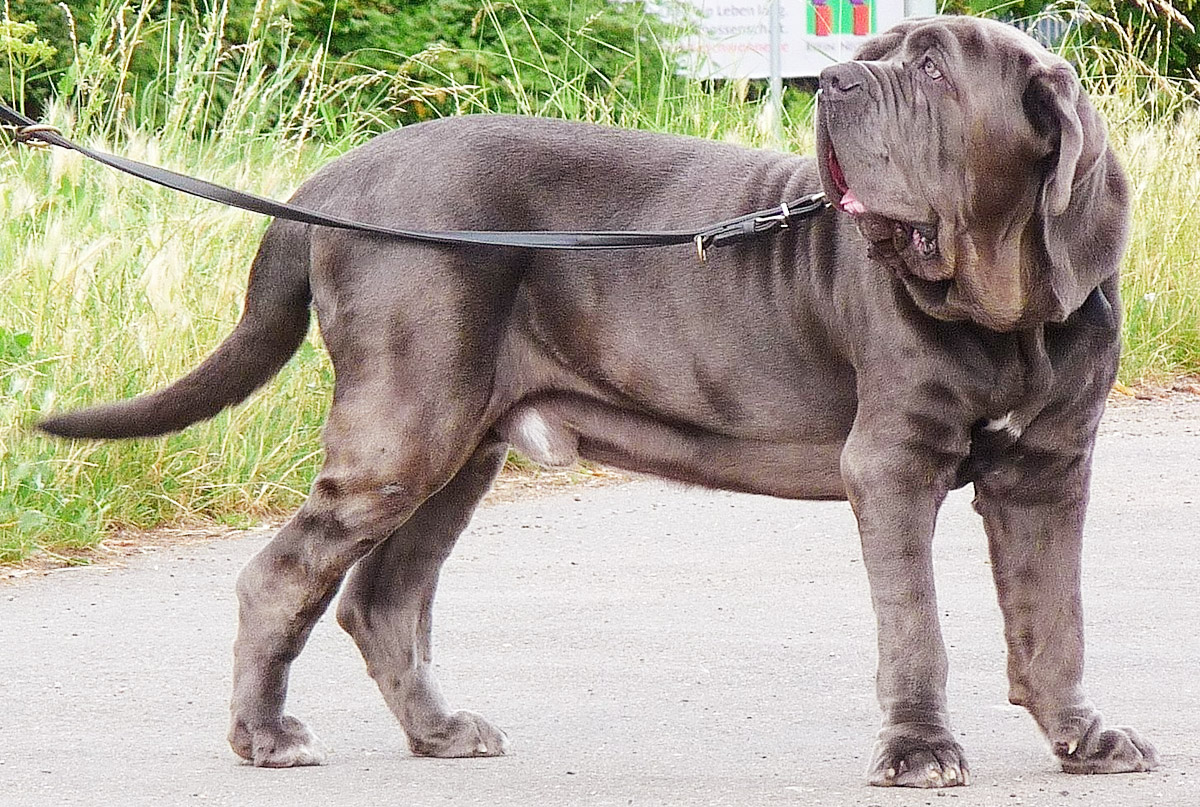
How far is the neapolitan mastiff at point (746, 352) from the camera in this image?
3598 millimetres

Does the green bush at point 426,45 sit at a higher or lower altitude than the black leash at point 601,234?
lower

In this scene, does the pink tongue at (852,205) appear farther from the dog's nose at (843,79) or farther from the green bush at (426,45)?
the green bush at (426,45)

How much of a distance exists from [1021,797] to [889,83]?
1430 millimetres

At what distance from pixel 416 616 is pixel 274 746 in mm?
473

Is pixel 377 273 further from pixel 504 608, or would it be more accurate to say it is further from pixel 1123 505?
pixel 1123 505

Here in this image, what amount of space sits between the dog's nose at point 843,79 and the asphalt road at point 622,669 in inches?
54.3

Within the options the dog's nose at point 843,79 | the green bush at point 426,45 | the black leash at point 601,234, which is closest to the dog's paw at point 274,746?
the black leash at point 601,234

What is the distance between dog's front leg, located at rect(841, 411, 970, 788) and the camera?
3707 mm

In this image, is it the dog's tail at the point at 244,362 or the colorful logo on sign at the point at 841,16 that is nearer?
the dog's tail at the point at 244,362

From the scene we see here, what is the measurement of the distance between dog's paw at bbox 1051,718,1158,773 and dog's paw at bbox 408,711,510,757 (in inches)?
48.6

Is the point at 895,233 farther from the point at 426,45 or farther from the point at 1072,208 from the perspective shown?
the point at 426,45

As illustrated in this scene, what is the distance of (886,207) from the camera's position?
11.6 ft

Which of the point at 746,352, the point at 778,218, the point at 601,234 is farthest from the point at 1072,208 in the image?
the point at 601,234

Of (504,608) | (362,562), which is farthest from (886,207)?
(504,608)
